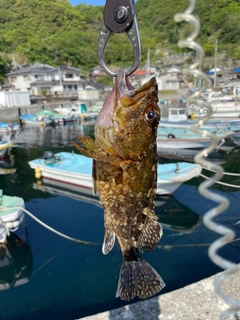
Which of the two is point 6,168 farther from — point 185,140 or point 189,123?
point 189,123

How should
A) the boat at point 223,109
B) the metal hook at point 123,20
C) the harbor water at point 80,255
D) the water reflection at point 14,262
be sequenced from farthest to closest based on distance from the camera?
the boat at point 223,109, the water reflection at point 14,262, the harbor water at point 80,255, the metal hook at point 123,20

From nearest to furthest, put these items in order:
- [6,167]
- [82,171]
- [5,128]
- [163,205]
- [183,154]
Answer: [163,205]
[82,171]
[6,167]
[183,154]
[5,128]

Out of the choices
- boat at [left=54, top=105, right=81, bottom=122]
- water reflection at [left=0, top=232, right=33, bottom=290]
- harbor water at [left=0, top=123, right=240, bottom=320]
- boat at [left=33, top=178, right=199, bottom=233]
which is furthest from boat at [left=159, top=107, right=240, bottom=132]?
boat at [left=54, top=105, right=81, bottom=122]

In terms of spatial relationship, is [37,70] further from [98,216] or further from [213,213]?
[213,213]

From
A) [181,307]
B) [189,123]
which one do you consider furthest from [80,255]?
[189,123]

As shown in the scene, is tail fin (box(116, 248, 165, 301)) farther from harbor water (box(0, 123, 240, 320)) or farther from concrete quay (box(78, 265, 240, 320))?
harbor water (box(0, 123, 240, 320))

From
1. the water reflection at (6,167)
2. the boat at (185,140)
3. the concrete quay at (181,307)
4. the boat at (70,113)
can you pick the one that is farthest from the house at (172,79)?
the concrete quay at (181,307)

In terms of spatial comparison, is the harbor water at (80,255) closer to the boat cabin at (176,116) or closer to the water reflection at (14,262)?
the water reflection at (14,262)
